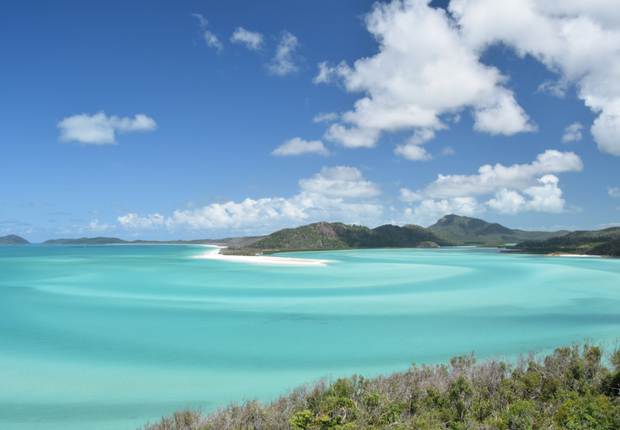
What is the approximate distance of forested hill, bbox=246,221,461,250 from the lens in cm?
10881

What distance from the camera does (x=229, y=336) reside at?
504 inches

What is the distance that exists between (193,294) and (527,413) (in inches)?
804

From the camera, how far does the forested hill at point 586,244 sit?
6471 cm

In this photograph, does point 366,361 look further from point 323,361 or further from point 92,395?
point 92,395

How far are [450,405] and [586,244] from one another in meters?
93.2

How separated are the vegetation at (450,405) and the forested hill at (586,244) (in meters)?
74.4

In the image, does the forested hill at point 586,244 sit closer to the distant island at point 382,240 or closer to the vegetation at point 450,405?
the distant island at point 382,240

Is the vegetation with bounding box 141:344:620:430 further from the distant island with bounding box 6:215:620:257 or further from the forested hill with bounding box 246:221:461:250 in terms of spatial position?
the forested hill with bounding box 246:221:461:250

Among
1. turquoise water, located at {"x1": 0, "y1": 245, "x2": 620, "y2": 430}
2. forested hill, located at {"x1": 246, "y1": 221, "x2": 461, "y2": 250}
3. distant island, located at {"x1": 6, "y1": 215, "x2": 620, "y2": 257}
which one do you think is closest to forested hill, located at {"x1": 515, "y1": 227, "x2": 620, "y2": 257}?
distant island, located at {"x1": 6, "y1": 215, "x2": 620, "y2": 257}

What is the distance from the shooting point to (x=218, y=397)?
7.93m

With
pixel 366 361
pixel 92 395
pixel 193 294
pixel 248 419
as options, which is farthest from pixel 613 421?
pixel 193 294

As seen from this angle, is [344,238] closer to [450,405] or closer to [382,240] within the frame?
[382,240]

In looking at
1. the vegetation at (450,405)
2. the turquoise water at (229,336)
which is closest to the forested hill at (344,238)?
the turquoise water at (229,336)

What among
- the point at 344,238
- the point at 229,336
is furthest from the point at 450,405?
the point at 344,238
